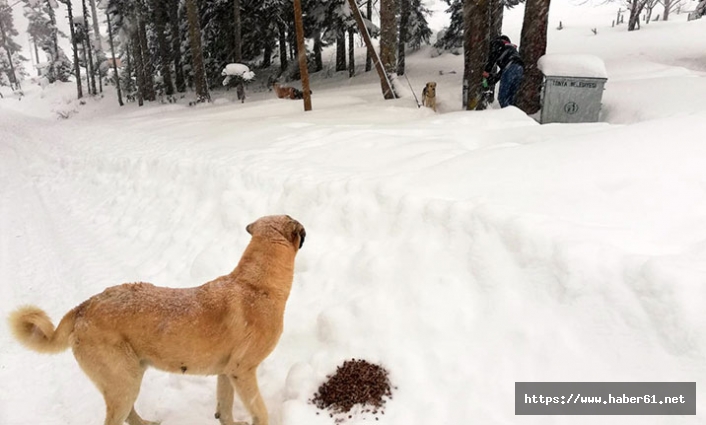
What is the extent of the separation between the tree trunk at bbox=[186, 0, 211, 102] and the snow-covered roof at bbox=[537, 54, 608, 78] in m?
15.9

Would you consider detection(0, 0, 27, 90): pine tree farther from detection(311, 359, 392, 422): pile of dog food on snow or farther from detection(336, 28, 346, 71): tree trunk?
detection(311, 359, 392, 422): pile of dog food on snow

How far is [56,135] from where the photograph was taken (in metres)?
15.8

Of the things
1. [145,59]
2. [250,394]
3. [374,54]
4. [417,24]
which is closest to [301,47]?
[374,54]

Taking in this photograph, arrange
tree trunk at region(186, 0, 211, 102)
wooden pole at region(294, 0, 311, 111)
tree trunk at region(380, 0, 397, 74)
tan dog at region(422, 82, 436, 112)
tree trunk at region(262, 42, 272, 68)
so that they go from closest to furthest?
wooden pole at region(294, 0, 311, 111), tan dog at region(422, 82, 436, 112), tree trunk at region(380, 0, 397, 74), tree trunk at region(186, 0, 211, 102), tree trunk at region(262, 42, 272, 68)

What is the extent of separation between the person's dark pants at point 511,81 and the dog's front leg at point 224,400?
359 inches

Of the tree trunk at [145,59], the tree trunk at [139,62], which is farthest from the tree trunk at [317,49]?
the tree trunk at [139,62]

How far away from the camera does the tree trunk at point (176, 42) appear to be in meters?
25.4

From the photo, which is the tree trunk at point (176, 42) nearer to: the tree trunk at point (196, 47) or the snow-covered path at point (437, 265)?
the tree trunk at point (196, 47)

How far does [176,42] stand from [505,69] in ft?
76.7

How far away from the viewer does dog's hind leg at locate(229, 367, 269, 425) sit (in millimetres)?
2914

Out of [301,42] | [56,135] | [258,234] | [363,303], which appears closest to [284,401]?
[363,303]

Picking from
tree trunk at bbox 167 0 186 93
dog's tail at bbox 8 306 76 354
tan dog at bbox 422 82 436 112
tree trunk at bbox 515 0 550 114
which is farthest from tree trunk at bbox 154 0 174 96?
dog's tail at bbox 8 306 76 354

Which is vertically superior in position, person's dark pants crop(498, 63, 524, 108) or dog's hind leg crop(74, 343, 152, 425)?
person's dark pants crop(498, 63, 524, 108)

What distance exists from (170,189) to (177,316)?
5407 mm
